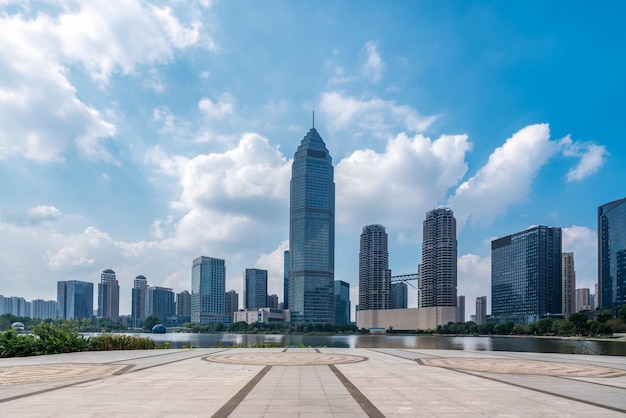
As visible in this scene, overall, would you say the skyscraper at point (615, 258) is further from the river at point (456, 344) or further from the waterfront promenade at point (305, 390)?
the waterfront promenade at point (305, 390)

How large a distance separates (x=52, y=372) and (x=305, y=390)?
1282 cm

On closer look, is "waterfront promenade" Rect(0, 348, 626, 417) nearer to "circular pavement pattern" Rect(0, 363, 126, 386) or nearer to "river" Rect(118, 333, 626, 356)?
"circular pavement pattern" Rect(0, 363, 126, 386)

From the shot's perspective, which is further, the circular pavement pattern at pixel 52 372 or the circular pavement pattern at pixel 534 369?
the circular pavement pattern at pixel 534 369

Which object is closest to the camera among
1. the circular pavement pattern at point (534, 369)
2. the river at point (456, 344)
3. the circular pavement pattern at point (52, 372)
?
the circular pavement pattern at point (52, 372)

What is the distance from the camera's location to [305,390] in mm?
16328

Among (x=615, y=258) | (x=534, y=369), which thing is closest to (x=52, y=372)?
(x=534, y=369)

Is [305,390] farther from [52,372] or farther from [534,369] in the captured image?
[534,369]

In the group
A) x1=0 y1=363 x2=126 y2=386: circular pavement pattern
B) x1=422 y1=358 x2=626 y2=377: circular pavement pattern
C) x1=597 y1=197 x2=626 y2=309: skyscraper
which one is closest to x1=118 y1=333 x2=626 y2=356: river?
x1=422 y1=358 x2=626 y2=377: circular pavement pattern

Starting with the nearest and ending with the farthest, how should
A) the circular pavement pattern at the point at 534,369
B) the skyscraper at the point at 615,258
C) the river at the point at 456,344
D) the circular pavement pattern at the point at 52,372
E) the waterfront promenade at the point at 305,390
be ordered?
the waterfront promenade at the point at 305,390 → the circular pavement pattern at the point at 52,372 → the circular pavement pattern at the point at 534,369 → the river at the point at 456,344 → the skyscraper at the point at 615,258

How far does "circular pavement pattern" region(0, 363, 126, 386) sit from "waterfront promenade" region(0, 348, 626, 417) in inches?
1.7

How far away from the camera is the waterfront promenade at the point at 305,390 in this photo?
12906 mm

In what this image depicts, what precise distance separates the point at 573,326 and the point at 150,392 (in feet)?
510

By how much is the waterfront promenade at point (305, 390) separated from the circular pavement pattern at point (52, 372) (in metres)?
0.04

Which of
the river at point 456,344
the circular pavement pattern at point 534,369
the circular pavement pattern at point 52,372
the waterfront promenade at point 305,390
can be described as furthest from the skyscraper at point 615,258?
the circular pavement pattern at point 52,372
